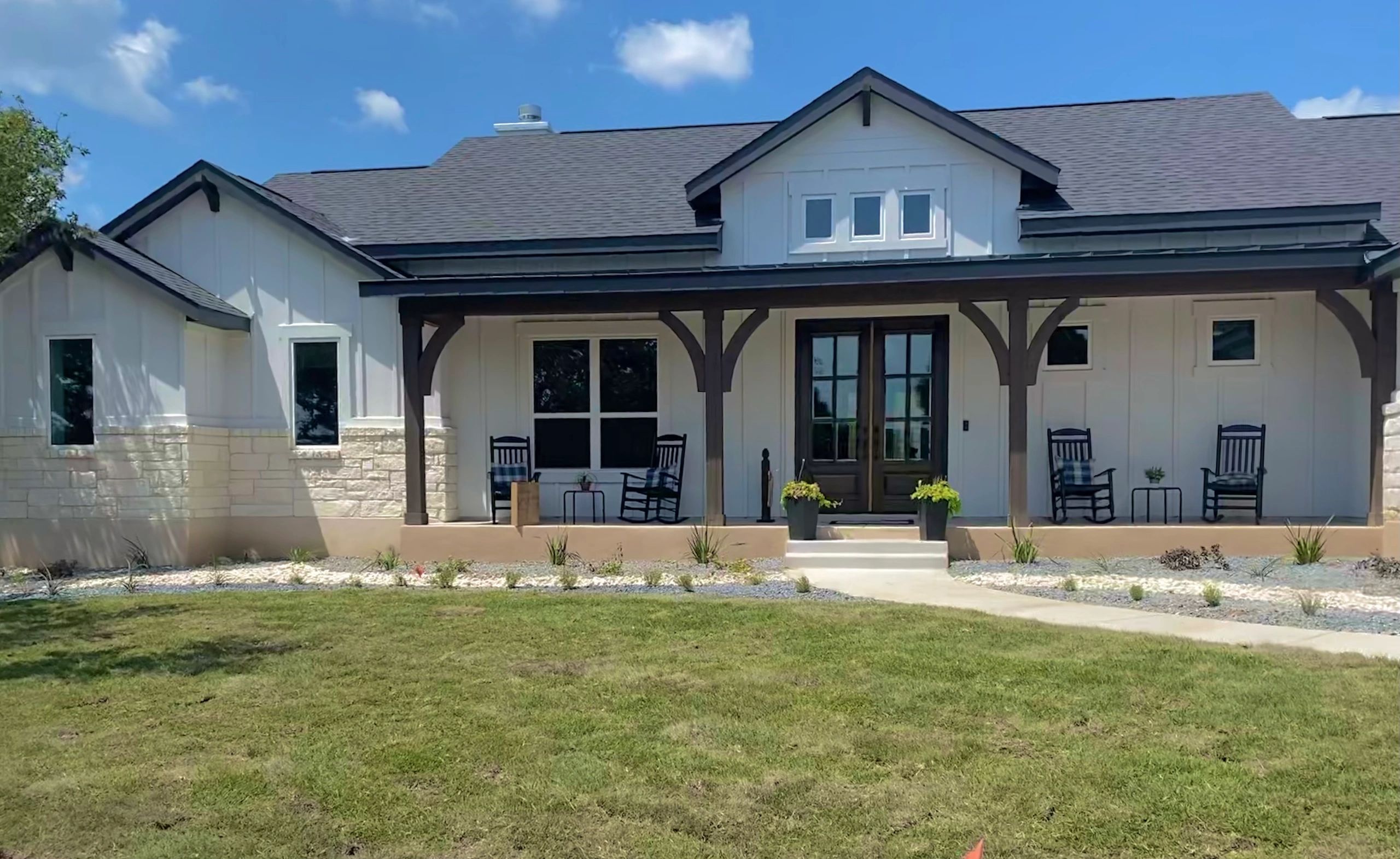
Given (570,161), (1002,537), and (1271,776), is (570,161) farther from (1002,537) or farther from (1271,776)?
(1271,776)

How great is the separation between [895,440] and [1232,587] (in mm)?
4295

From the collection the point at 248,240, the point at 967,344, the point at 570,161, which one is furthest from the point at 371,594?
the point at 570,161

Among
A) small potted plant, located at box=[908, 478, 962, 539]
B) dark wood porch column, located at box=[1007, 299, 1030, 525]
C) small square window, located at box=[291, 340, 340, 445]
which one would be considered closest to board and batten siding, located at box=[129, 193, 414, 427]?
small square window, located at box=[291, 340, 340, 445]

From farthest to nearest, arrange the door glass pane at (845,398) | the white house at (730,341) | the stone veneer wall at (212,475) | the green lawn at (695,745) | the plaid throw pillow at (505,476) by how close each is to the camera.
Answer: the door glass pane at (845,398), the plaid throw pillow at (505,476), the stone veneer wall at (212,475), the white house at (730,341), the green lawn at (695,745)

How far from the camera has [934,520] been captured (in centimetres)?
929

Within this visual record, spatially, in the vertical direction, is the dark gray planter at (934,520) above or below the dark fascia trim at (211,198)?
below

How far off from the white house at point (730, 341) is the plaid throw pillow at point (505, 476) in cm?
75

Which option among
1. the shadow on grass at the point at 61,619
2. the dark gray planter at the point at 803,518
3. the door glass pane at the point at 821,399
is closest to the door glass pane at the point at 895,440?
the door glass pane at the point at 821,399

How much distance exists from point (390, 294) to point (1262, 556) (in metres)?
9.66

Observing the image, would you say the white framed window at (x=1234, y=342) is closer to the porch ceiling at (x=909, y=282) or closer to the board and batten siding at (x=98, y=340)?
the porch ceiling at (x=909, y=282)

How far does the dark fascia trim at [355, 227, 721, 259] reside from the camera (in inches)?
443

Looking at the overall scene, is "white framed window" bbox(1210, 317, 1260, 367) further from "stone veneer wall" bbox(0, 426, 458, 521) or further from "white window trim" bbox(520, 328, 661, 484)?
"stone veneer wall" bbox(0, 426, 458, 521)

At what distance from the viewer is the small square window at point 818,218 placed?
11.4m

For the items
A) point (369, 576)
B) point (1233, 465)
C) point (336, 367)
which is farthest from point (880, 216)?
point (369, 576)
